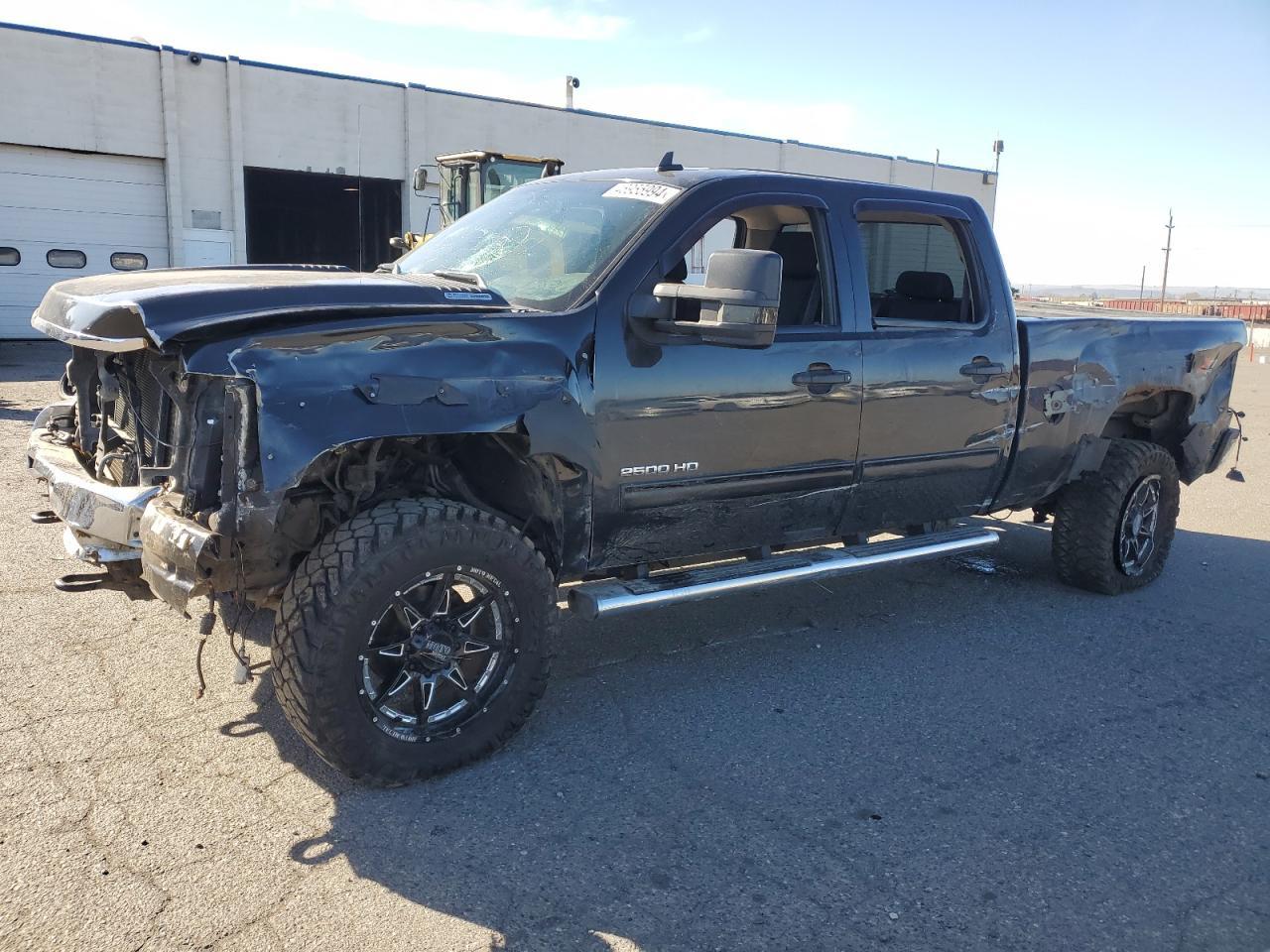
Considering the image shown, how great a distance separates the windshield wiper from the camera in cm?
413

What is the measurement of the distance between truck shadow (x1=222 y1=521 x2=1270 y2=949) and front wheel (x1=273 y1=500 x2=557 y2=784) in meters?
0.17

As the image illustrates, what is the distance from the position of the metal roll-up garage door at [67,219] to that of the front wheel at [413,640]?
18009 mm

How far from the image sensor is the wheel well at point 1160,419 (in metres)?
6.14

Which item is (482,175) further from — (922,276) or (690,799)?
(690,799)

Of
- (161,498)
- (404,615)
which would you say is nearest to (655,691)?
(404,615)

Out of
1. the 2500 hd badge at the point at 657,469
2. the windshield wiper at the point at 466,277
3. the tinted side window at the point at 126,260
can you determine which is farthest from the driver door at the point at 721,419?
the tinted side window at the point at 126,260

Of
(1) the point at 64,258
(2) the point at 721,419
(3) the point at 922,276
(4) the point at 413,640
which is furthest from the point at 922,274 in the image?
(1) the point at 64,258

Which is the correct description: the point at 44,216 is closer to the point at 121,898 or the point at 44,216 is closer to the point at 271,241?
the point at 271,241

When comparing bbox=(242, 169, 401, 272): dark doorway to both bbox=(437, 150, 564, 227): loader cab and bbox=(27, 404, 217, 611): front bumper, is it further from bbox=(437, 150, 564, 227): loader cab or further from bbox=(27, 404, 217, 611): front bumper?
bbox=(27, 404, 217, 611): front bumper

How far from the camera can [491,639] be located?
360 centimetres

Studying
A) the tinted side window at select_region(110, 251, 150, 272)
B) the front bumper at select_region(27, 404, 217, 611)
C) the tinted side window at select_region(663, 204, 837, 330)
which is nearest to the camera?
the front bumper at select_region(27, 404, 217, 611)

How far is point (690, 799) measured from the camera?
3445mm

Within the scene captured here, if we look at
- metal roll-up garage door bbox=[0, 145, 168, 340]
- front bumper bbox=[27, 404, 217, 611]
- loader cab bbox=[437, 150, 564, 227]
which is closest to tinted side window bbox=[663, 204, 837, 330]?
front bumper bbox=[27, 404, 217, 611]

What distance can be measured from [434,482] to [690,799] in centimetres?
141
